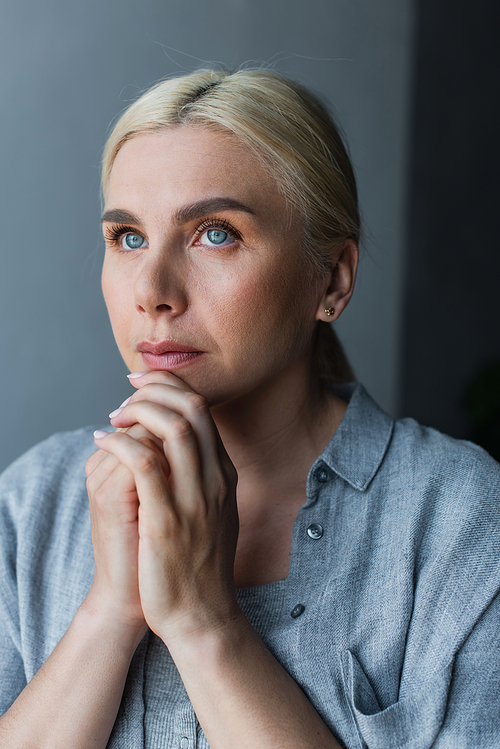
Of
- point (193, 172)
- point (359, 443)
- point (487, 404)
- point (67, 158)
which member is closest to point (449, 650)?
point (359, 443)

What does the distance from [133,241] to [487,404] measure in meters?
2.12

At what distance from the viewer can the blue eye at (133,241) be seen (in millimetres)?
1156

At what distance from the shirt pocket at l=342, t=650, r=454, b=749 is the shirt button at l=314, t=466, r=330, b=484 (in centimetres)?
32

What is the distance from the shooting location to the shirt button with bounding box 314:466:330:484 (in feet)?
3.78

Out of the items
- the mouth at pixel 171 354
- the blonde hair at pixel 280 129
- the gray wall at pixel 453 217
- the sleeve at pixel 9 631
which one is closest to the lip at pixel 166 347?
the mouth at pixel 171 354

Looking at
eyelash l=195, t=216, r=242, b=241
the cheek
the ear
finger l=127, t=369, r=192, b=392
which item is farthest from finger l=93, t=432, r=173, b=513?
the ear

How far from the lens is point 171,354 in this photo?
106 centimetres

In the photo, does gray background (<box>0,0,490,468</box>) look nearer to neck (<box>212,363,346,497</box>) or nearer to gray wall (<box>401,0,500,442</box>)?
neck (<box>212,363,346,497</box>)

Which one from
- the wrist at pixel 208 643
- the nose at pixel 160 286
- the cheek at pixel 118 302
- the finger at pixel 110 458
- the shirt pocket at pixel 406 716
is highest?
the nose at pixel 160 286

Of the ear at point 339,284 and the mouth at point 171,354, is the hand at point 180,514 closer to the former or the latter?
the mouth at point 171,354

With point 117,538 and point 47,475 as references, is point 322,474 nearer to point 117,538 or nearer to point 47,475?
point 117,538

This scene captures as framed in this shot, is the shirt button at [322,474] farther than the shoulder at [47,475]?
No

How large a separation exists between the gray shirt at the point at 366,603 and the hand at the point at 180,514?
6.4 inches

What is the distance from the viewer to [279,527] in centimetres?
121
